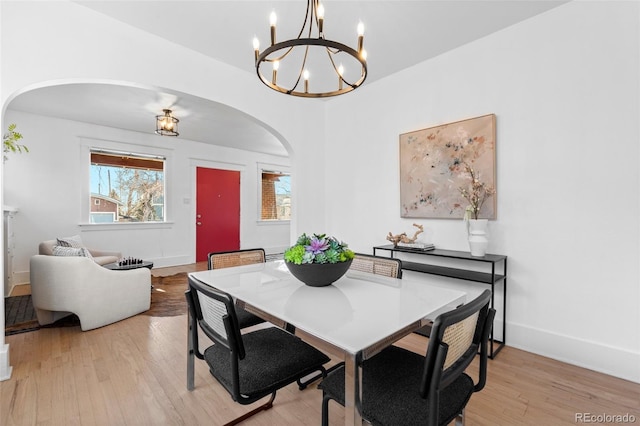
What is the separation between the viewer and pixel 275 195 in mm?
7551

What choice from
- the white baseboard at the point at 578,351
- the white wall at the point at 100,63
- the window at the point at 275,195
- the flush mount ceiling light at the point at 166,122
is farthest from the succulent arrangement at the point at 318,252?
the window at the point at 275,195

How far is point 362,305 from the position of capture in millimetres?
1315

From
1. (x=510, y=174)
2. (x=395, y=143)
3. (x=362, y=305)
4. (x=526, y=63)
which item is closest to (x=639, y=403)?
(x=510, y=174)

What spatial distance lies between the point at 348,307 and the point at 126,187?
5459mm

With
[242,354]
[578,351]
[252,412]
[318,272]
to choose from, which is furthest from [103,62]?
[578,351]

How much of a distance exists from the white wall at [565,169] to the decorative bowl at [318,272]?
171 cm

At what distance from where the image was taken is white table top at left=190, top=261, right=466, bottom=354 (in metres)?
1.05

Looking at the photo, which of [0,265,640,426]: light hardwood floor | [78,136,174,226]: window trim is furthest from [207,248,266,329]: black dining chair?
[78,136,174,226]: window trim

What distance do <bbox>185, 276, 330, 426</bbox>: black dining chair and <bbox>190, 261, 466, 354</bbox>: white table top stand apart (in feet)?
0.52

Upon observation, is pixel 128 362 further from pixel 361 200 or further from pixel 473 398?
pixel 361 200

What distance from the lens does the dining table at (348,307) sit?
99 centimetres

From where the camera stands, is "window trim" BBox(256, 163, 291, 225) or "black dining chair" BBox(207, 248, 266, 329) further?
"window trim" BBox(256, 163, 291, 225)

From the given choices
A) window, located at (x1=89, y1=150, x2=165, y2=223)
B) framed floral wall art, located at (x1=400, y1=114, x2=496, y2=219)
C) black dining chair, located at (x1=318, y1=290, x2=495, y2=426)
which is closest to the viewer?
black dining chair, located at (x1=318, y1=290, x2=495, y2=426)

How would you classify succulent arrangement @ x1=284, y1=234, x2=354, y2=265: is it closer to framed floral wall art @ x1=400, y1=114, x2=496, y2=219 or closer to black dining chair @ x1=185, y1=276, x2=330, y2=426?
black dining chair @ x1=185, y1=276, x2=330, y2=426
